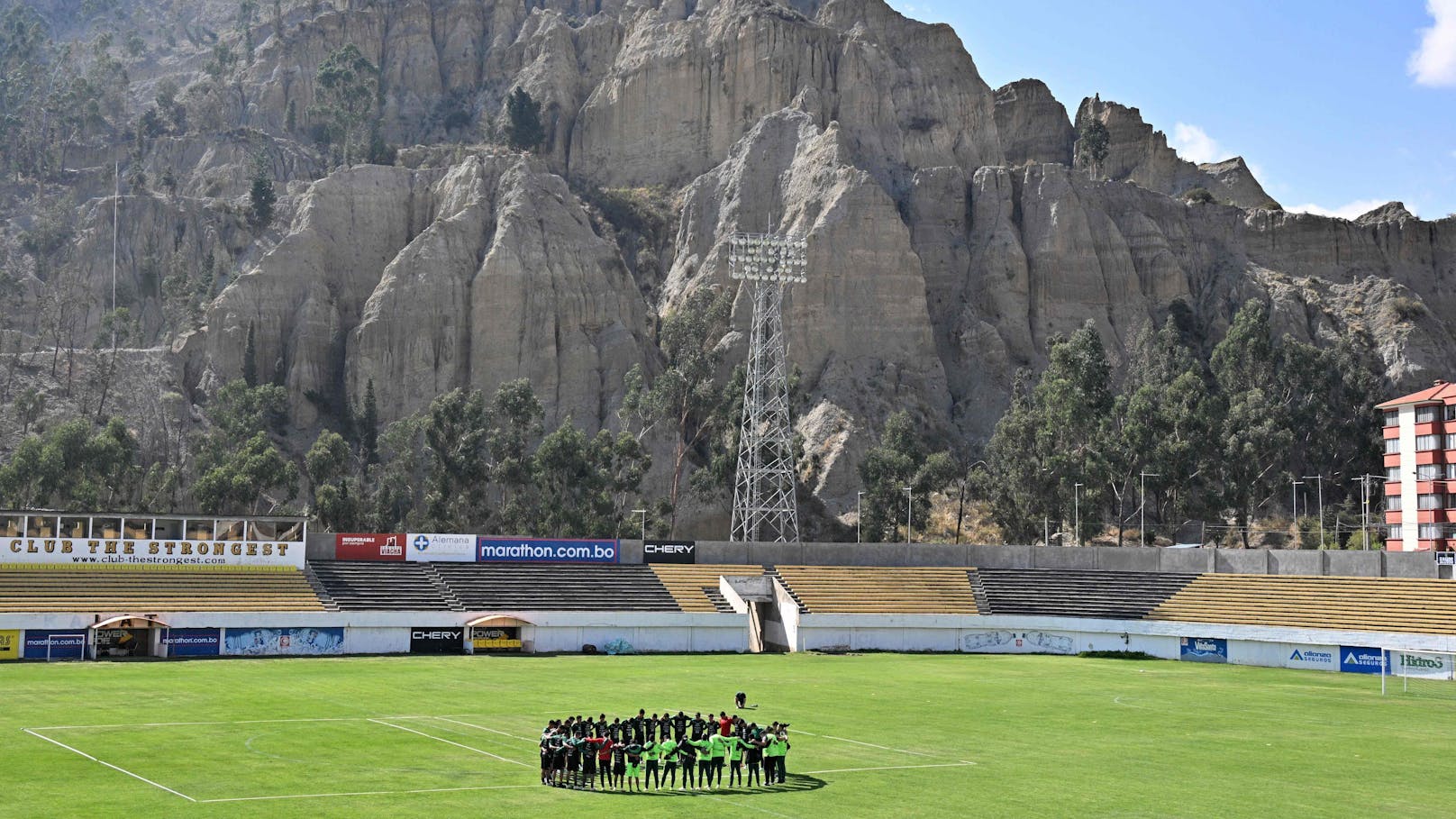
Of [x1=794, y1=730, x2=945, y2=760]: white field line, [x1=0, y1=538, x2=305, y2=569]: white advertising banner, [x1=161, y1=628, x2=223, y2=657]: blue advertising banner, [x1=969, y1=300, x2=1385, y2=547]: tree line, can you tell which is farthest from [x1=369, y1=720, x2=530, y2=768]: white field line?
A: [x1=969, y1=300, x2=1385, y2=547]: tree line

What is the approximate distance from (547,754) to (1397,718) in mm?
29067

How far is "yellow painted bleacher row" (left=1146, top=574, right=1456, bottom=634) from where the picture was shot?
2479 inches

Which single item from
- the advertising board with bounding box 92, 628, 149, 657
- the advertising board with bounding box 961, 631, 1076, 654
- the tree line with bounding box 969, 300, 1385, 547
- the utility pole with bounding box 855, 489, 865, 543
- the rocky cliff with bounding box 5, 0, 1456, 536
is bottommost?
the advertising board with bounding box 961, 631, 1076, 654

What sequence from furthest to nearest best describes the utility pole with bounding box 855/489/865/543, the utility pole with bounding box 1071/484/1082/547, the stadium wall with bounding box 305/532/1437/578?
1. the utility pole with bounding box 855/489/865/543
2. the utility pole with bounding box 1071/484/1082/547
3. the stadium wall with bounding box 305/532/1437/578

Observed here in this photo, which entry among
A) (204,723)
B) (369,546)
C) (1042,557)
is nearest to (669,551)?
(369,546)

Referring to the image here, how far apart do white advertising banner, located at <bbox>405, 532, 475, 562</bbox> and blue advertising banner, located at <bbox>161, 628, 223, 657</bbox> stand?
13.7 metres

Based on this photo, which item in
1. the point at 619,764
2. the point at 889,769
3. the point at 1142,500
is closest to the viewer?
the point at 619,764

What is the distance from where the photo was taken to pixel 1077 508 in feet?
318

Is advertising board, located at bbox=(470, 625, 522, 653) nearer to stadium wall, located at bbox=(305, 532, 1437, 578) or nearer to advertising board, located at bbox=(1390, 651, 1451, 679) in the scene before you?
stadium wall, located at bbox=(305, 532, 1437, 578)

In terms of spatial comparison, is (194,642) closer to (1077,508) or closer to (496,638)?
(496,638)

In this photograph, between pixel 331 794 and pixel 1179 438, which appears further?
pixel 1179 438

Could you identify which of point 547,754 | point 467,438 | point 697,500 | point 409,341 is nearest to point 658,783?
point 547,754

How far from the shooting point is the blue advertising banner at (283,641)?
61312mm

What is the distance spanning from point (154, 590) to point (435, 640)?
1268 cm
